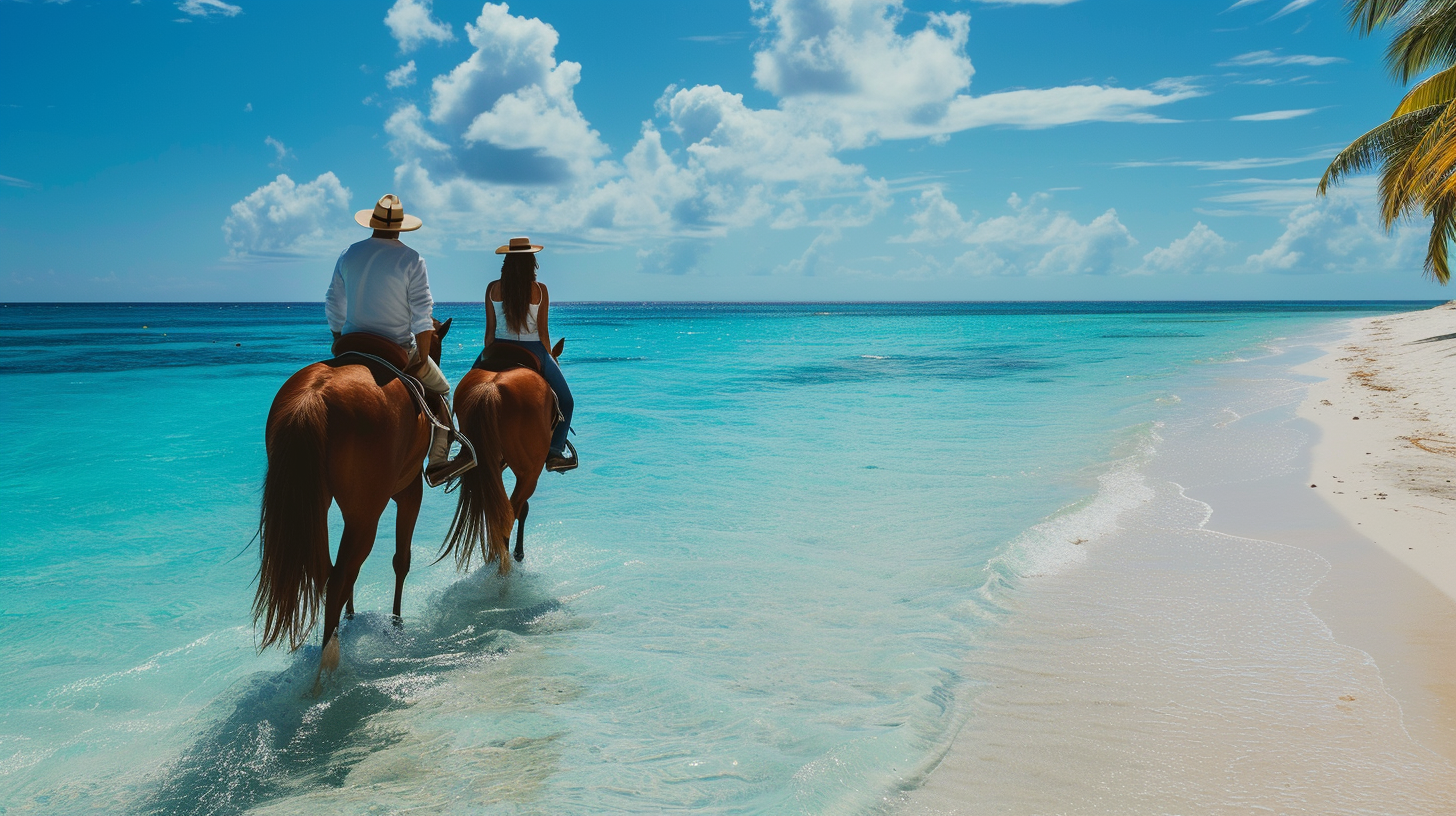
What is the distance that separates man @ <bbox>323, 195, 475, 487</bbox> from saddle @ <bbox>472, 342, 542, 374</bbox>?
46.4 inches

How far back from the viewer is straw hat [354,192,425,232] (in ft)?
14.3

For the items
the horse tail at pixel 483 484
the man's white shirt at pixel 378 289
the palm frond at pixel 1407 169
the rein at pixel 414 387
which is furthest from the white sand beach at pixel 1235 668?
the palm frond at pixel 1407 169

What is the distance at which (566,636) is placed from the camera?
480 cm

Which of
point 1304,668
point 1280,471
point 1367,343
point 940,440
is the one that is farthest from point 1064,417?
point 1367,343

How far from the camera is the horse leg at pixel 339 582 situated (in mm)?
4027

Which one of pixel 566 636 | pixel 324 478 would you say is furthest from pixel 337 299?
pixel 566 636

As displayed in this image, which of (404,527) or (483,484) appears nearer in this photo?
(404,527)

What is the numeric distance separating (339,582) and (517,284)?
2.53 m

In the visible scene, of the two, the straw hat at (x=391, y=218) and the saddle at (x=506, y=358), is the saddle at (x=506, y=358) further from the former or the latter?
the straw hat at (x=391, y=218)

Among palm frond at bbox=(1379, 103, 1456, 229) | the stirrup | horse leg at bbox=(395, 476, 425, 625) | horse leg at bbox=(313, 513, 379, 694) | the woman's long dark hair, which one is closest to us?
horse leg at bbox=(313, 513, 379, 694)

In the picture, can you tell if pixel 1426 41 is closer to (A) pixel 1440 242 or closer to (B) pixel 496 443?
(A) pixel 1440 242

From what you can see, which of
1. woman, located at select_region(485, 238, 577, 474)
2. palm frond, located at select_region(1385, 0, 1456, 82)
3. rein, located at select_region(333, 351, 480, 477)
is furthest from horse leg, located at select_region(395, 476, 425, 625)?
palm frond, located at select_region(1385, 0, 1456, 82)

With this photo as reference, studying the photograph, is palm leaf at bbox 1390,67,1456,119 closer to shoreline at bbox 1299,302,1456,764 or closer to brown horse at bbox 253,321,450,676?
shoreline at bbox 1299,302,1456,764

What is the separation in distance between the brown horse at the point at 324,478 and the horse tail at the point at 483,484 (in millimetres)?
1006
